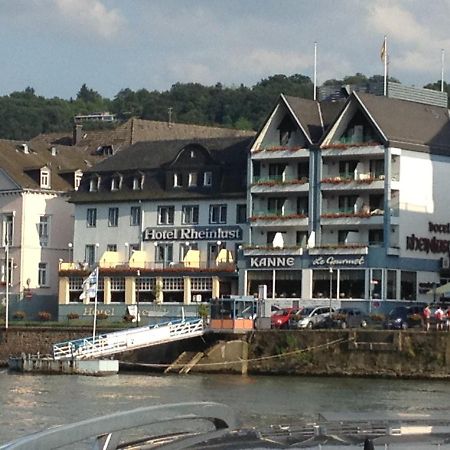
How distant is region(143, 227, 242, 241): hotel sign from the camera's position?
86.8m

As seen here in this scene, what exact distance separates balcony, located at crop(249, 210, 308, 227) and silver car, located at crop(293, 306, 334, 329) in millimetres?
7770

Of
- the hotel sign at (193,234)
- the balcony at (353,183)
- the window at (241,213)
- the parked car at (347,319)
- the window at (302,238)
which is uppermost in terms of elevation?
the balcony at (353,183)

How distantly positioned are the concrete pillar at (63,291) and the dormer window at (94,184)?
6.51m

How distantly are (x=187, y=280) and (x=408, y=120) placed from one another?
50.5ft

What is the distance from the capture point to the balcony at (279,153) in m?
81.9

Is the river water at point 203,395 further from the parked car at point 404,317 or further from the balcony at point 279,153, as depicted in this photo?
the balcony at point 279,153

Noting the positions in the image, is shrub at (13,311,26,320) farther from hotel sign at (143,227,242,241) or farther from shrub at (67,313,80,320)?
hotel sign at (143,227,242,241)

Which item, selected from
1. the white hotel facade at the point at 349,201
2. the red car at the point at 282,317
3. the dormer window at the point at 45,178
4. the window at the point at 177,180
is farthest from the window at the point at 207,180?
the red car at the point at 282,317

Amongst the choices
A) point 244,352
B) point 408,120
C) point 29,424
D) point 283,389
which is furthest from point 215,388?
point 408,120

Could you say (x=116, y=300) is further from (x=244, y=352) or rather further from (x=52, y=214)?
(x=244, y=352)

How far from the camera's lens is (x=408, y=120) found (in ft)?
271

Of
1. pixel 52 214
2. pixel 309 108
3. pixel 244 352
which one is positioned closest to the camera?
pixel 244 352

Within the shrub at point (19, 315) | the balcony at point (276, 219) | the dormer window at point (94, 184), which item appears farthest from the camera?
the dormer window at point (94, 184)

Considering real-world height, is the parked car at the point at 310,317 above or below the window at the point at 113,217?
below
